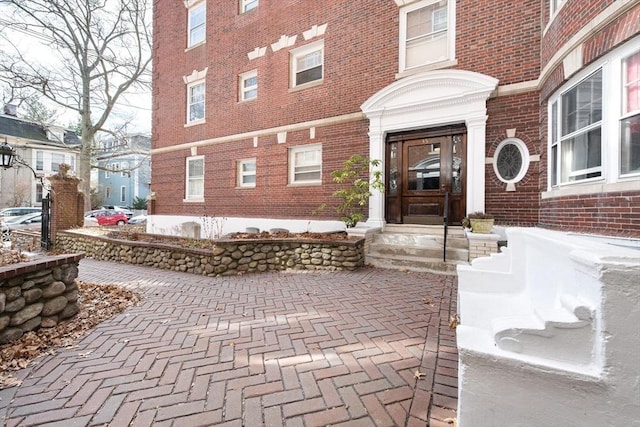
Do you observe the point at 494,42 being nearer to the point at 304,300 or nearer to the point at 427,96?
the point at 427,96

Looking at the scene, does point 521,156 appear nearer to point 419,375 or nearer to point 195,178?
point 419,375

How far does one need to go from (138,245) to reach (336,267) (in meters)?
4.79

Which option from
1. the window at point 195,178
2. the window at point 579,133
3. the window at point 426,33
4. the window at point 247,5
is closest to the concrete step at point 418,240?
the window at point 579,133

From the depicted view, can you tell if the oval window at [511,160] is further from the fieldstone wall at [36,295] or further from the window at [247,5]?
the window at [247,5]

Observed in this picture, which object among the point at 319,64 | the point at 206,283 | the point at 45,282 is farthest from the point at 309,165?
the point at 45,282

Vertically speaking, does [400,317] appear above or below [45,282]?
below

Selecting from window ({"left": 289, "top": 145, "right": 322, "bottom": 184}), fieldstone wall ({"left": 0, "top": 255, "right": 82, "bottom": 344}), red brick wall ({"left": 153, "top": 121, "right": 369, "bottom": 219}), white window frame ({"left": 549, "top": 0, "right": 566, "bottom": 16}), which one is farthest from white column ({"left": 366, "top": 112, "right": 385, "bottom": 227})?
fieldstone wall ({"left": 0, "top": 255, "right": 82, "bottom": 344})

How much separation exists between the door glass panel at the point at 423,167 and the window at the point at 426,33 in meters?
1.96

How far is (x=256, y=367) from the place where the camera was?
98.3 inches

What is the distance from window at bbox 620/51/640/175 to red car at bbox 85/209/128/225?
898 inches

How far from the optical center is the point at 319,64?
8.70 metres

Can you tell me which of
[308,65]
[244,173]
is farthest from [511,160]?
[244,173]

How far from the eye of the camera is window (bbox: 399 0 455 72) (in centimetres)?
679

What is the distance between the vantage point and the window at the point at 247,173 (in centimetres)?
997
